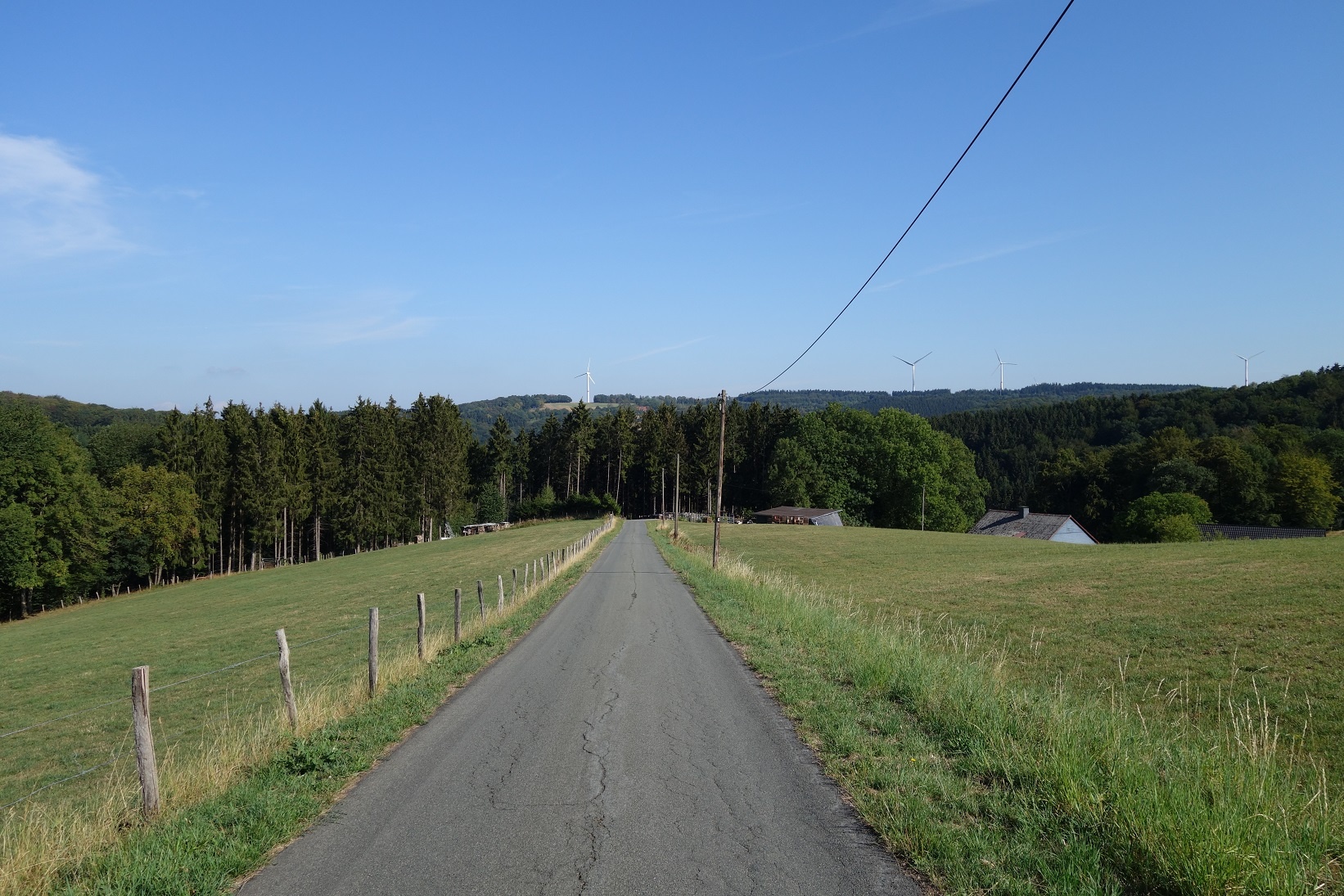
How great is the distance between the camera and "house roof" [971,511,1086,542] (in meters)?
82.5

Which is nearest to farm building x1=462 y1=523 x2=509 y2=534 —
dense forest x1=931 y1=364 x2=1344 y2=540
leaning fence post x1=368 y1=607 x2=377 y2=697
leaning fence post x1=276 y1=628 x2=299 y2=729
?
dense forest x1=931 y1=364 x2=1344 y2=540

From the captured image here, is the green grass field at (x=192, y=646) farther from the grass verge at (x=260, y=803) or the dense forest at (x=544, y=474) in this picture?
the dense forest at (x=544, y=474)

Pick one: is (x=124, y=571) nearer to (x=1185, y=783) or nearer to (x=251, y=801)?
(x=251, y=801)

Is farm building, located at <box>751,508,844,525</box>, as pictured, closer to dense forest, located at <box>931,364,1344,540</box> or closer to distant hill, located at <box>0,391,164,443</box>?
dense forest, located at <box>931,364,1344,540</box>

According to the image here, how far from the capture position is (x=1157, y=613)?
23.1 metres

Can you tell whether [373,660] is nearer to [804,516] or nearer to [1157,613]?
[1157,613]

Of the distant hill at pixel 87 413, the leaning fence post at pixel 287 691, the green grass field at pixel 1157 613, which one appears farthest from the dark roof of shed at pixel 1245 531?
the distant hill at pixel 87 413

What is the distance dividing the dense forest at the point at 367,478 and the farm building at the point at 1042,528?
30.7ft

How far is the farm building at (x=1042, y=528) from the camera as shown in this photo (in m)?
81.9

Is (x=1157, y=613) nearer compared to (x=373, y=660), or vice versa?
(x=373, y=660)

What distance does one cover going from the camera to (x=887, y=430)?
4080 inches

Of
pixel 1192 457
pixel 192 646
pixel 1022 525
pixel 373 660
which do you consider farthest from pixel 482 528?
pixel 373 660

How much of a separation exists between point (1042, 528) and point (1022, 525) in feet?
9.79

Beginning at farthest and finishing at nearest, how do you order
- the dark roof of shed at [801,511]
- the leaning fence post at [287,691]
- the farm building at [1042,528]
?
the dark roof of shed at [801,511], the farm building at [1042,528], the leaning fence post at [287,691]
